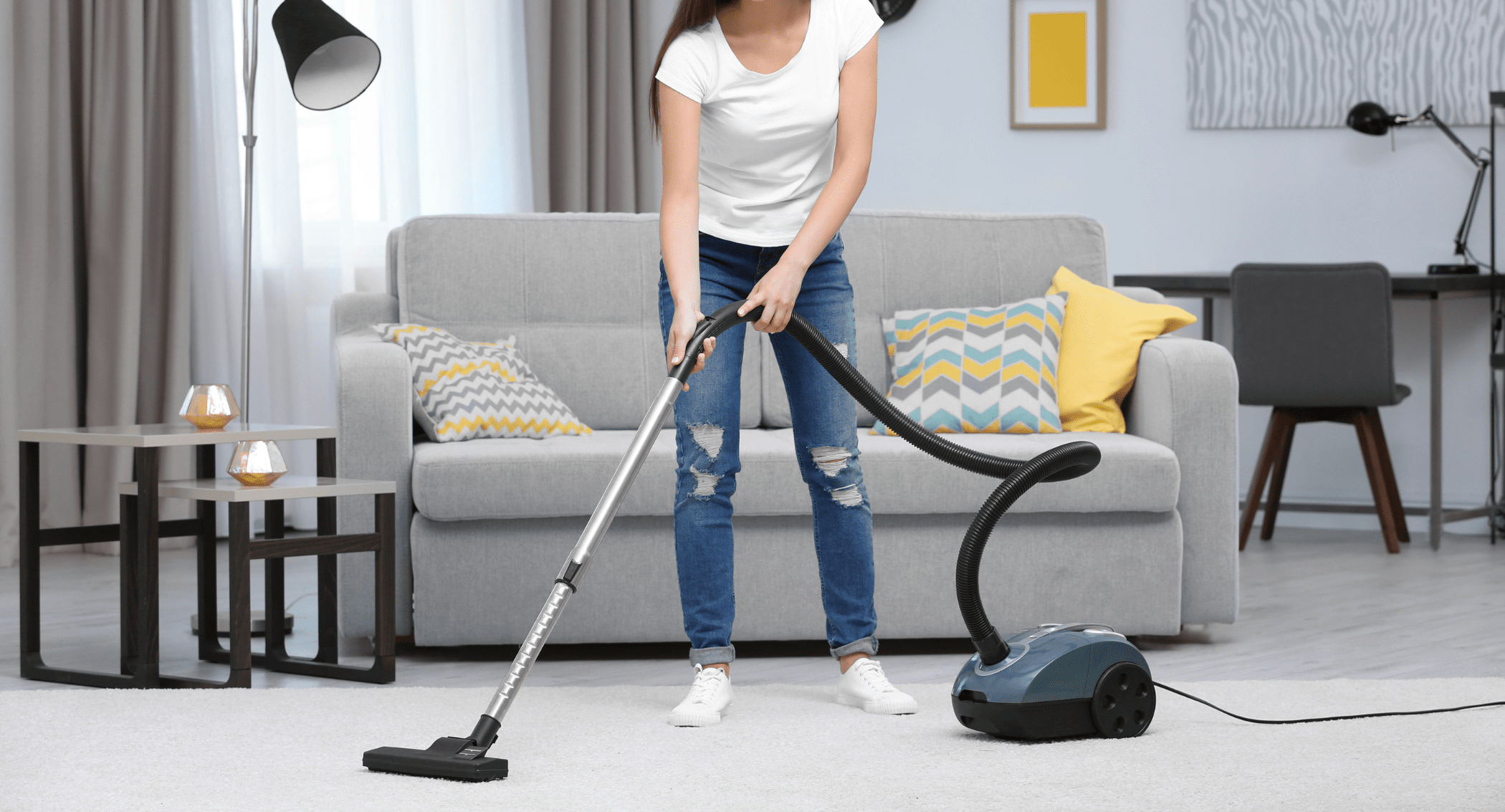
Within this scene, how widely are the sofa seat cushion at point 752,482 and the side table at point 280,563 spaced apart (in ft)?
0.46

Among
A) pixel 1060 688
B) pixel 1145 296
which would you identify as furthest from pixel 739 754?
pixel 1145 296

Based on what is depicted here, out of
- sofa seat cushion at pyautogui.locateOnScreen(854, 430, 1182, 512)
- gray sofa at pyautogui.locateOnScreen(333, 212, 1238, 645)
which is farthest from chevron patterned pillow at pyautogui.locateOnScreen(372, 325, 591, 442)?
sofa seat cushion at pyautogui.locateOnScreen(854, 430, 1182, 512)

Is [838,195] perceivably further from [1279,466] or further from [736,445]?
[1279,466]

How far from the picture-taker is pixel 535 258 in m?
3.17

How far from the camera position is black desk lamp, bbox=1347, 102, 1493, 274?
14.9ft

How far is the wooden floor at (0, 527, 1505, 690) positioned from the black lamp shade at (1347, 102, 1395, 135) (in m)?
1.49

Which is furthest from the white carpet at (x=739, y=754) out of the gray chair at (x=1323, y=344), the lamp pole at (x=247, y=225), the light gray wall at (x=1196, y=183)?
the light gray wall at (x=1196, y=183)

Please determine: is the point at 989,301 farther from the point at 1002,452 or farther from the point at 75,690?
the point at 75,690

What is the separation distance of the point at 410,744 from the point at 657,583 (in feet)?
2.57

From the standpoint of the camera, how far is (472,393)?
2793mm

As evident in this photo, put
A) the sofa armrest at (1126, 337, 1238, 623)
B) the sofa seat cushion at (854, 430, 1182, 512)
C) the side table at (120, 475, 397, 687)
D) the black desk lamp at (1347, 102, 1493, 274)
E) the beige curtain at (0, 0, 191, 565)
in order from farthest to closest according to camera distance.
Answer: the black desk lamp at (1347, 102, 1493, 274)
the beige curtain at (0, 0, 191, 565)
the sofa armrest at (1126, 337, 1238, 623)
the sofa seat cushion at (854, 430, 1182, 512)
the side table at (120, 475, 397, 687)

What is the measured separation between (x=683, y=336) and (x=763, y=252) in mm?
254

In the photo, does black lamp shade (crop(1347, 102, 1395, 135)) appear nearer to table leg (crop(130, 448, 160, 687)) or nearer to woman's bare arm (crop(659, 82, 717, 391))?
woman's bare arm (crop(659, 82, 717, 391))

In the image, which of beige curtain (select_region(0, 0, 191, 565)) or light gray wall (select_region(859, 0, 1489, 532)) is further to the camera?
light gray wall (select_region(859, 0, 1489, 532))
